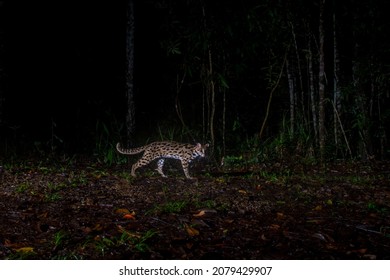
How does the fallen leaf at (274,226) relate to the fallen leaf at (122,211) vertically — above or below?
below

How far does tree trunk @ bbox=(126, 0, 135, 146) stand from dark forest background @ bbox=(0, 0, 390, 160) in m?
0.05

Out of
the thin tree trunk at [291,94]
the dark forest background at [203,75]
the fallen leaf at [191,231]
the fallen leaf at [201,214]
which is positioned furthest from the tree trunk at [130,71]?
the fallen leaf at [191,231]

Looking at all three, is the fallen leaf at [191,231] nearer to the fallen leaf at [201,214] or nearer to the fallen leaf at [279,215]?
the fallen leaf at [201,214]

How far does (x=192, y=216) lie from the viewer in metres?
5.45

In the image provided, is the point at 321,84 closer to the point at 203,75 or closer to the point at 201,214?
the point at 203,75

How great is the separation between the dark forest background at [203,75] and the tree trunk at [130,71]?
0.17 feet

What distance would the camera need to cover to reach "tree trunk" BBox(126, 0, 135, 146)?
35.0 feet

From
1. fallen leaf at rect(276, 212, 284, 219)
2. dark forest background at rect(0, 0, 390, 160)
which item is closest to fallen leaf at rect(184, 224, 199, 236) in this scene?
fallen leaf at rect(276, 212, 284, 219)

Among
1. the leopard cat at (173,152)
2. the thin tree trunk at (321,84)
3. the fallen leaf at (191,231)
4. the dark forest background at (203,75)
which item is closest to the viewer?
the fallen leaf at (191,231)

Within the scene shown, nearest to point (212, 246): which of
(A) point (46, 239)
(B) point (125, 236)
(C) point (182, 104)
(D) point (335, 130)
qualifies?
(B) point (125, 236)

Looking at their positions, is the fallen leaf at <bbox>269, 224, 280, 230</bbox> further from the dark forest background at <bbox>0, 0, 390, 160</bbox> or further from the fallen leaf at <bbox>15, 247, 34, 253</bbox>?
the dark forest background at <bbox>0, 0, 390, 160</bbox>

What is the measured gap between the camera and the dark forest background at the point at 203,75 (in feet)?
32.3

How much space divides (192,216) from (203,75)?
4881 millimetres

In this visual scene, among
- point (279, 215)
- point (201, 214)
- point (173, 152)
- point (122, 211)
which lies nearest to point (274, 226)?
point (279, 215)
